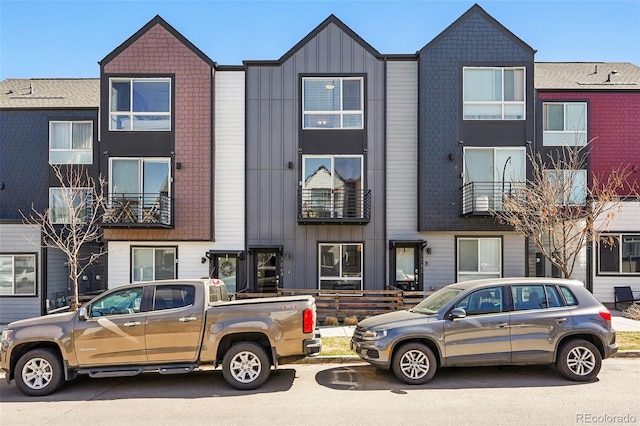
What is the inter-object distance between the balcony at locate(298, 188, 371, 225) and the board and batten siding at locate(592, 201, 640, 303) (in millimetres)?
8366

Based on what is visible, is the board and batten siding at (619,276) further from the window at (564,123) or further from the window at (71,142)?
the window at (71,142)

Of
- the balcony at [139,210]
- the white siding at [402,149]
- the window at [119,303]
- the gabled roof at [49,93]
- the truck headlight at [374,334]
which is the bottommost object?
the truck headlight at [374,334]

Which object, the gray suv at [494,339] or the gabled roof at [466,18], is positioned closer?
the gray suv at [494,339]

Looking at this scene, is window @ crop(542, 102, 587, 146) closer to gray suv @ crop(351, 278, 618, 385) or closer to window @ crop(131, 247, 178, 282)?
gray suv @ crop(351, 278, 618, 385)

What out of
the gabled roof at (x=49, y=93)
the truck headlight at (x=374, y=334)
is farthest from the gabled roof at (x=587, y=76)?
the gabled roof at (x=49, y=93)

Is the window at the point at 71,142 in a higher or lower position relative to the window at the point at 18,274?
higher

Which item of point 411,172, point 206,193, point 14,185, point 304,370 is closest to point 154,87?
point 206,193

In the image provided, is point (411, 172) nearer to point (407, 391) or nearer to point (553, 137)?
point (553, 137)

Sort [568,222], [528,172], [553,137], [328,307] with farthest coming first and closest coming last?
[553,137], [528,172], [328,307], [568,222]

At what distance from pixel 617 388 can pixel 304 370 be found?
5.11 m

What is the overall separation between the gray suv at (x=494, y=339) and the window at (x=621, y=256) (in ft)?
31.0

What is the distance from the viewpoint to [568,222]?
33.4 feet

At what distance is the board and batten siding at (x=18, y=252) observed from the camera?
13961 mm

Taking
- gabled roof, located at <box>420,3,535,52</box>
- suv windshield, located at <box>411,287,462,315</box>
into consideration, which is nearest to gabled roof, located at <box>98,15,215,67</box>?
gabled roof, located at <box>420,3,535,52</box>
